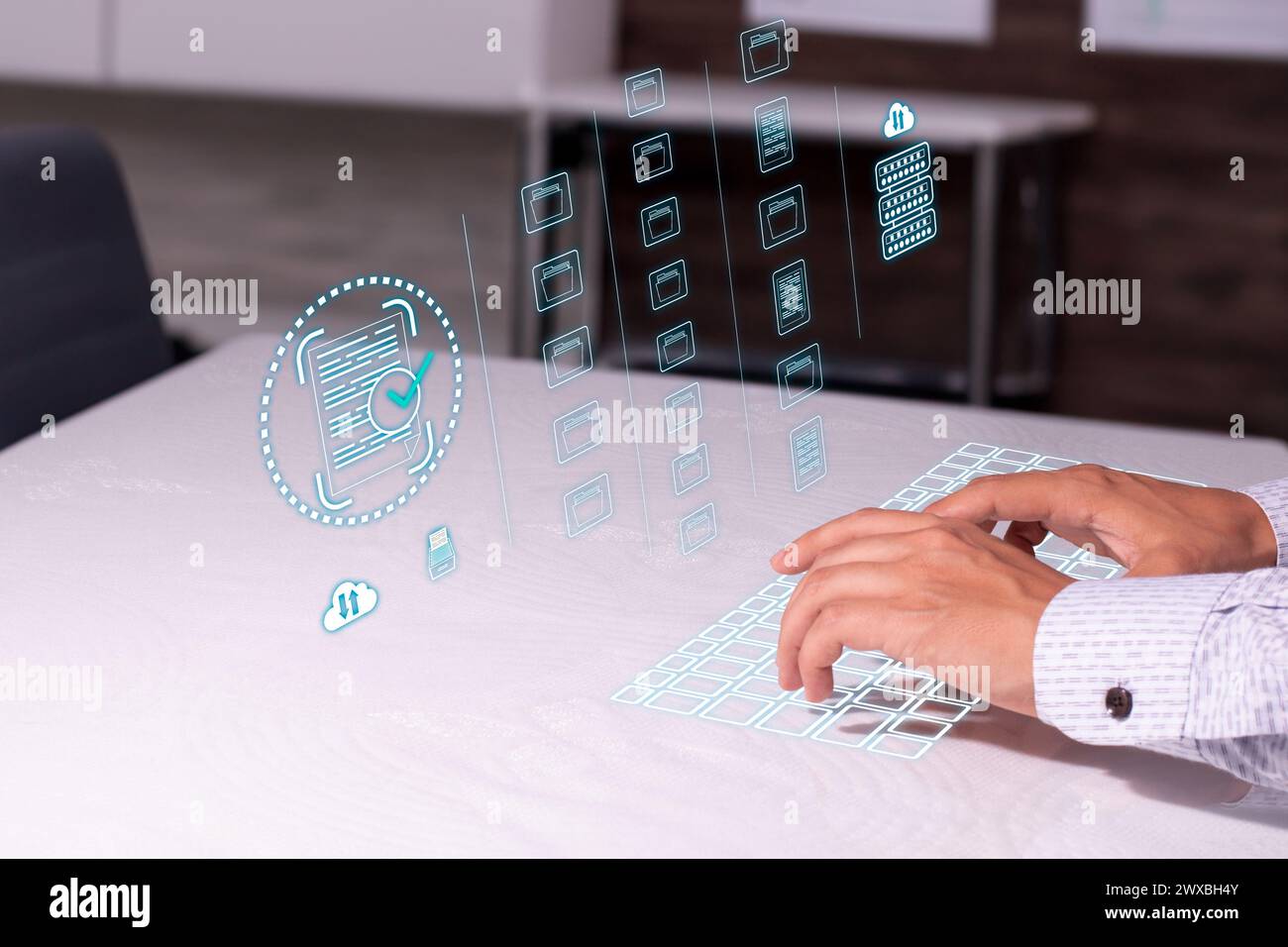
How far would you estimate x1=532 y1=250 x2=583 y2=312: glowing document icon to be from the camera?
8.54ft

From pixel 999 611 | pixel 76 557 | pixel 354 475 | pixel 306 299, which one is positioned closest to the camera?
pixel 999 611

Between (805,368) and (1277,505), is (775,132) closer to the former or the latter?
(805,368)

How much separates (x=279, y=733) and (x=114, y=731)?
0.26 feet

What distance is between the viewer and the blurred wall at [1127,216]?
287cm

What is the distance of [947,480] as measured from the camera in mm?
1190

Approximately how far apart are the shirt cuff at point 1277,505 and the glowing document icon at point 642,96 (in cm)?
173

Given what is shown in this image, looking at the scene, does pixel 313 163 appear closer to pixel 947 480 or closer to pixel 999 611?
pixel 947 480

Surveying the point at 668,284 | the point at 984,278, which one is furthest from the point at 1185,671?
the point at 668,284

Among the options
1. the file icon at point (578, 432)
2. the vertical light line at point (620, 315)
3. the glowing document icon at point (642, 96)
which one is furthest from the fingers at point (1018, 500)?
the glowing document icon at point (642, 96)

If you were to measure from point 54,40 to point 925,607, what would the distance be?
277 cm

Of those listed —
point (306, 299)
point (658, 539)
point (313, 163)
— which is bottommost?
point (306, 299)

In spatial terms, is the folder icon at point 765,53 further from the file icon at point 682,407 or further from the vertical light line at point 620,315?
the file icon at point 682,407

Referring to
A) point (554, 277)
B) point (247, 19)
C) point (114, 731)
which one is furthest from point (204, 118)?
point (114, 731)

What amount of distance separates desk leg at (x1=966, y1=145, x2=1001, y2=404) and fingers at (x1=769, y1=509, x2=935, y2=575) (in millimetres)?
1744
